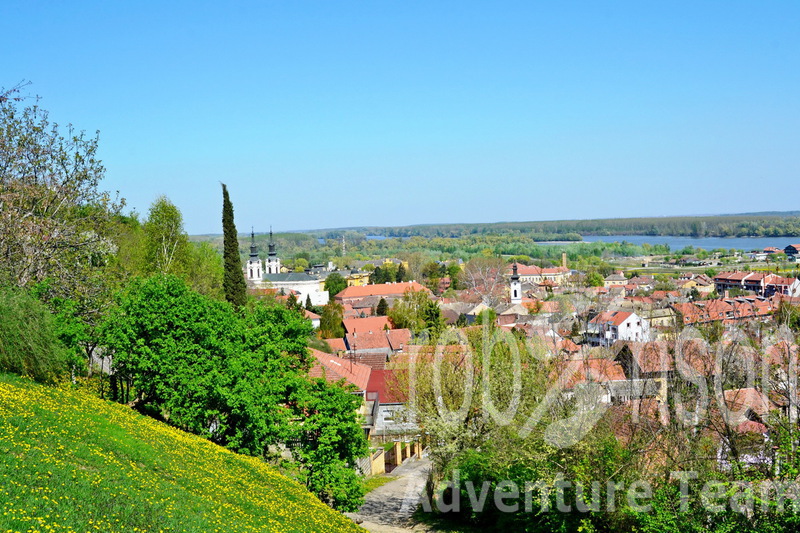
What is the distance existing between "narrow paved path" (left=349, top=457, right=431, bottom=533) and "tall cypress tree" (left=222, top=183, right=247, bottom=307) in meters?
13.8

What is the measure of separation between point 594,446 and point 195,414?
9.82 m

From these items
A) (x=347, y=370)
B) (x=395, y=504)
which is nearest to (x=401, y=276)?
(x=347, y=370)

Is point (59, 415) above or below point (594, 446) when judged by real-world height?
above

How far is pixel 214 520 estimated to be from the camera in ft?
35.6

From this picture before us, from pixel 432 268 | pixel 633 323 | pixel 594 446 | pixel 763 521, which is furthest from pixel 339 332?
pixel 432 268

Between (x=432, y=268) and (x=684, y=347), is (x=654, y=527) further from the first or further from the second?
(x=432, y=268)

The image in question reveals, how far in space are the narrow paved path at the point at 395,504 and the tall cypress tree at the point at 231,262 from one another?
13.8 m

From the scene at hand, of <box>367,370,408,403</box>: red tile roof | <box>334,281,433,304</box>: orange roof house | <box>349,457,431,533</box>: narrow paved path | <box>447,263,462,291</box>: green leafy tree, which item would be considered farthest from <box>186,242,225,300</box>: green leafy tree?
<box>447,263,462,291</box>: green leafy tree

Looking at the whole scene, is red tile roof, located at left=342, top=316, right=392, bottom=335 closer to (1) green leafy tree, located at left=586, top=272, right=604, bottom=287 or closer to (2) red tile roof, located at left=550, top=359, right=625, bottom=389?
(2) red tile roof, located at left=550, top=359, right=625, bottom=389

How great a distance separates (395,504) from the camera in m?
22.9

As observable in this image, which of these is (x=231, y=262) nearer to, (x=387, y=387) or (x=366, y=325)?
(x=387, y=387)

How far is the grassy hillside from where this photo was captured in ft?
29.4

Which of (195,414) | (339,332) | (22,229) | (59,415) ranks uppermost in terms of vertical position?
(22,229)

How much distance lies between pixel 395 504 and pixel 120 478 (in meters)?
13.4
